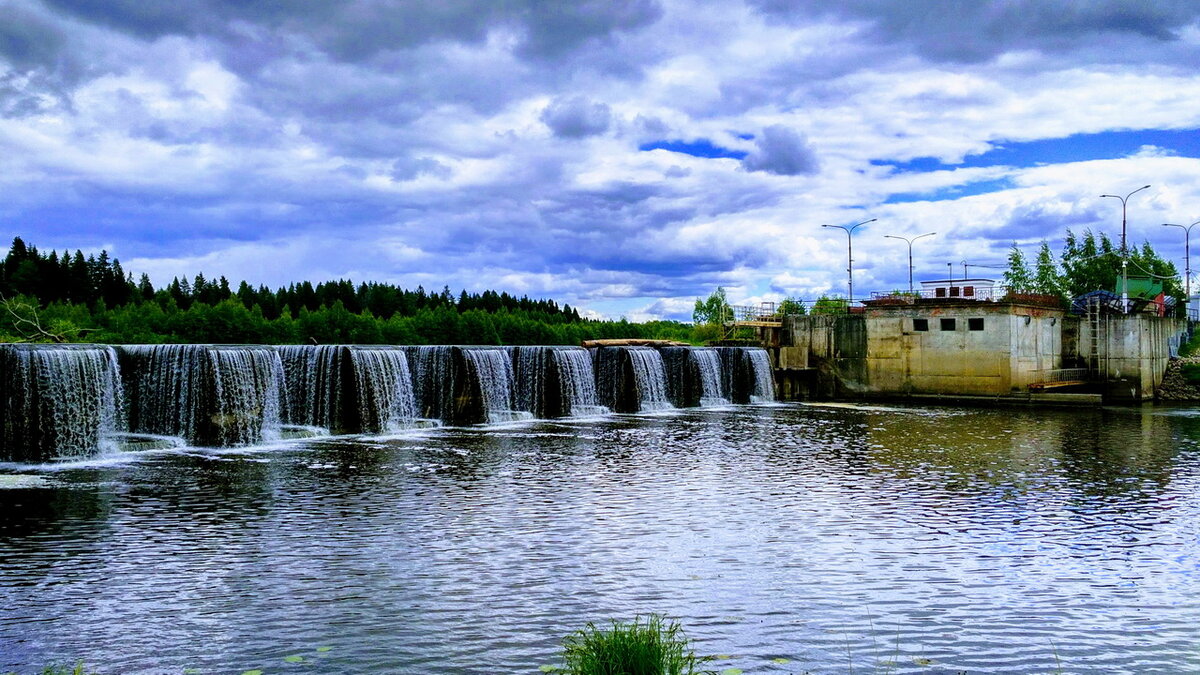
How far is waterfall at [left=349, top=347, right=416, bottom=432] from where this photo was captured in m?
34.7

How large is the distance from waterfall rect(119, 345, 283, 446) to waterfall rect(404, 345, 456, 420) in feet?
23.3

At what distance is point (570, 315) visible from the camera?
15338 centimetres

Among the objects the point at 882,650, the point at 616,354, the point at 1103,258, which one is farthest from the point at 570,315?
the point at 882,650

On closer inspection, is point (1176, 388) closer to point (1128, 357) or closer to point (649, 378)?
point (1128, 357)

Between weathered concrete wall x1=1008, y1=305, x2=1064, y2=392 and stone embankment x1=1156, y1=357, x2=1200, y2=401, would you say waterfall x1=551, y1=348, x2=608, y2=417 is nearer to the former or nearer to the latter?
weathered concrete wall x1=1008, y1=305, x2=1064, y2=392

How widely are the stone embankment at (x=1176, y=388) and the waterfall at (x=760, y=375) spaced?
22.4m

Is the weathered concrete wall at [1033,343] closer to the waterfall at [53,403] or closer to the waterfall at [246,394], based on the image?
the waterfall at [246,394]

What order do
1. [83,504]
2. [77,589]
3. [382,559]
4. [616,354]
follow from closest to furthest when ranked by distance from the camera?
[77,589] → [382,559] → [83,504] → [616,354]

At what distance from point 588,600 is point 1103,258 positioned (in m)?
93.0

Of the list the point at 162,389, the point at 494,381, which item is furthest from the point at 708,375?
the point at 162,389

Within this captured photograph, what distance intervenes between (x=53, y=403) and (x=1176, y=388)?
57.2m

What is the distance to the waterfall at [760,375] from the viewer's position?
5509cm

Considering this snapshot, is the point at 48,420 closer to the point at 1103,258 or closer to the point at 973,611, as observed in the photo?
the point at 973,611

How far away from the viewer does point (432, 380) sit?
3803cm
